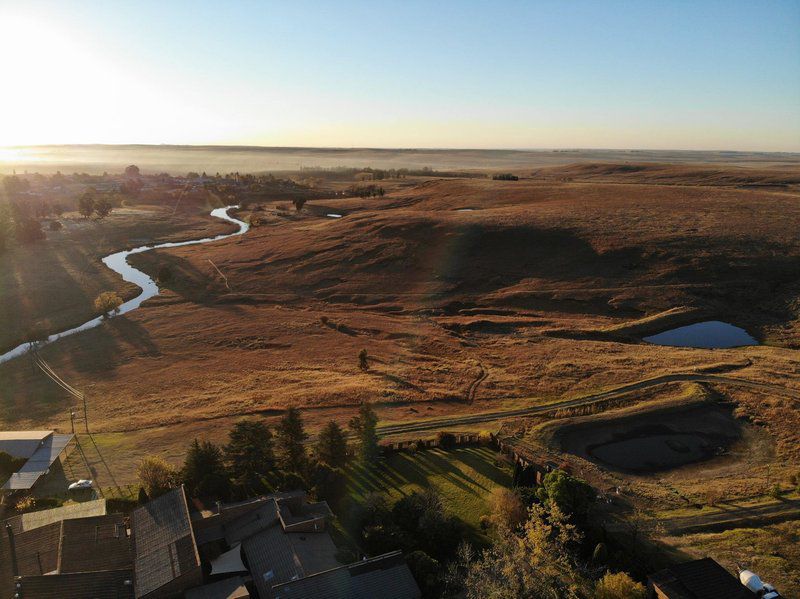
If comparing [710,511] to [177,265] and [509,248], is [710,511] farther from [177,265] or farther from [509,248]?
[177,265]

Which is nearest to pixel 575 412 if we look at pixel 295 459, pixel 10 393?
pixel 295 459

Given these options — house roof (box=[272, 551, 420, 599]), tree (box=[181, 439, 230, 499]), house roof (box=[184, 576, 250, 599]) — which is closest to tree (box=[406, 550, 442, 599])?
house roof (box=[272, 551, 420, 599])

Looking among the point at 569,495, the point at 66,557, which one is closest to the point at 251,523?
the point at 66,557

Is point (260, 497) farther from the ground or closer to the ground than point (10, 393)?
farther from the ground

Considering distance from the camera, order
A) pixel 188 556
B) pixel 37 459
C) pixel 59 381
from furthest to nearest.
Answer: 1. pixel 59 381
2. pixel 37 459
3. pixel 188 556

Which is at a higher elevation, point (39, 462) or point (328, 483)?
point (328, 483)

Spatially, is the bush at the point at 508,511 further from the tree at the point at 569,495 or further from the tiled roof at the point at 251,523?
the tiled roof at the point at 251,523

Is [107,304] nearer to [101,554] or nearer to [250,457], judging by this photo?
[250,457]
